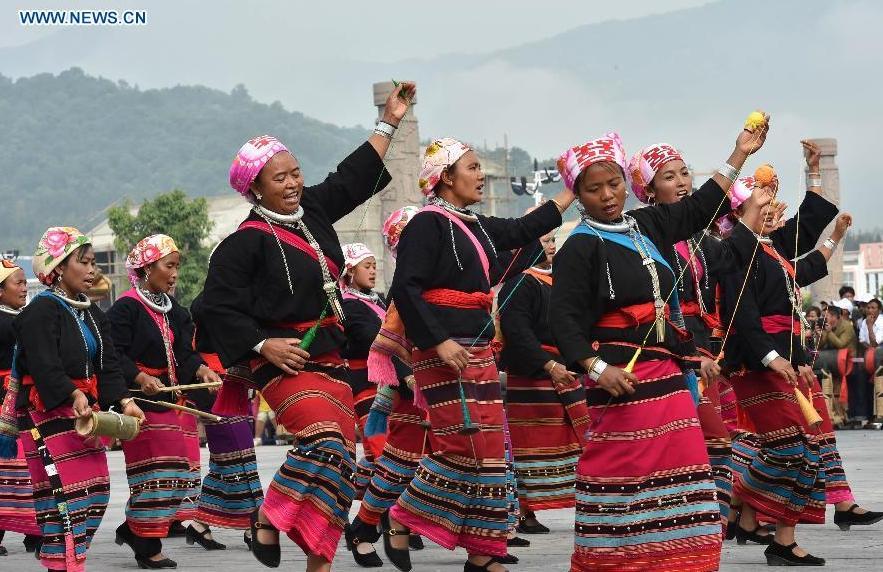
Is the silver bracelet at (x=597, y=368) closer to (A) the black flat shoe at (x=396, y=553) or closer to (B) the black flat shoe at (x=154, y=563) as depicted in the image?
(A) the black flat shoe at (x=396, y=553)

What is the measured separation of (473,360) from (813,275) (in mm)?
2667

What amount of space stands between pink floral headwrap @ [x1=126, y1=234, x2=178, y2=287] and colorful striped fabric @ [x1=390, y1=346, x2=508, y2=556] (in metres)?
3.00

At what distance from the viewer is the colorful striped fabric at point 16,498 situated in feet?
34.9

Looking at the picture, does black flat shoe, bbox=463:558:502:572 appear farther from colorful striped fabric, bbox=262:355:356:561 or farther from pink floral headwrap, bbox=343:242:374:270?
pink floral headwrap, bbox=343:242:374:270

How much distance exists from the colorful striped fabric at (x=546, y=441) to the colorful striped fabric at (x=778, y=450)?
5.67ft

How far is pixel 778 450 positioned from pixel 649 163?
1764 mm

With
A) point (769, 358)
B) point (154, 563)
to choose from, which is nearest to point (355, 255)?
point (154, 563)

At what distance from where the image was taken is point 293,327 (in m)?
7.27

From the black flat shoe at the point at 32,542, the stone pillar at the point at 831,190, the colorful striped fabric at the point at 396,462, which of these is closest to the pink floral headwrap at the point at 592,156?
the colorful striped fabric at the point at 396,462

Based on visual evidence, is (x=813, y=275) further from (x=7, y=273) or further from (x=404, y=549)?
(x=7, y=273)

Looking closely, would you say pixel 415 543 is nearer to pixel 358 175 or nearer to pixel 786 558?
pixel 786 558

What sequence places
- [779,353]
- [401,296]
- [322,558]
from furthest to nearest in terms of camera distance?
[779,353], [401,296], [322,558]

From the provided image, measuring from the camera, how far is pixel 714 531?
6.23 meters

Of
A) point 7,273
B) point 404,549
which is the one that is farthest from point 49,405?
point 7,273
